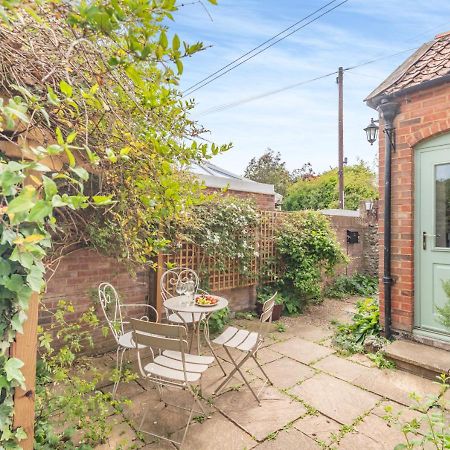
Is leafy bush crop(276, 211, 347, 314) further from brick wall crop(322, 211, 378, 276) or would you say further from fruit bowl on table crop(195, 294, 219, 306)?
fruit bowl on table crop(195, 294, 219, 306)

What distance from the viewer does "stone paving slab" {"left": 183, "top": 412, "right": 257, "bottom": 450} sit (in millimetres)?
2273

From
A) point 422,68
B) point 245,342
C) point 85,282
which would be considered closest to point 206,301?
point 245,342

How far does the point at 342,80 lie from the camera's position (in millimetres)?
10641

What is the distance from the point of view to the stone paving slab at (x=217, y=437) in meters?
2.27

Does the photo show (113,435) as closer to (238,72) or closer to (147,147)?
(147,147)

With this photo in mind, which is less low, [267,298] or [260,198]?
[260,198]

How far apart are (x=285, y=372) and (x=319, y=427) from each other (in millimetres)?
955

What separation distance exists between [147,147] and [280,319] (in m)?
4.34

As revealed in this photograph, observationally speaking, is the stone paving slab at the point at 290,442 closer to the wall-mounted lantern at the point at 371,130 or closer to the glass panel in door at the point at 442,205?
the glass panel in door at the point at 442,205

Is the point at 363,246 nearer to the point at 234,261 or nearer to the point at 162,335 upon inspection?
the point at 234,261

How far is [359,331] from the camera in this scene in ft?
14.4

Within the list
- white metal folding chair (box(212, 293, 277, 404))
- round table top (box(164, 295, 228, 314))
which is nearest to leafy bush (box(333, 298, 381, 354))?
white metal folding chair (box(212, 293, 277, 404))

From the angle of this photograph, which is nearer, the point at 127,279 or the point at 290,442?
the point at 290,442

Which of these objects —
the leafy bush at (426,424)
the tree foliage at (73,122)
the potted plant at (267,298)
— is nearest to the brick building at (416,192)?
the leafy bush at (426,424)
